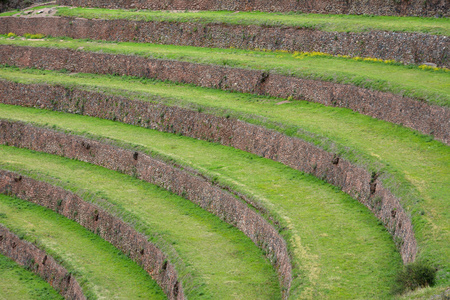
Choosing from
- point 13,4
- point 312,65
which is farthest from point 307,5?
point 13,4

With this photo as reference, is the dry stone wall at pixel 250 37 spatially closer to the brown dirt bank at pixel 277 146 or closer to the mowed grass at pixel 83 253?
the brown dirt bank at pixel 277 146

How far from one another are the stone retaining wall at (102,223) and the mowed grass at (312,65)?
11.4m

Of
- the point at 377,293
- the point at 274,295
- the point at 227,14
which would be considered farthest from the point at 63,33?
the point at 377,293

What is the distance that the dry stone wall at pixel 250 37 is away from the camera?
2955 centimetres

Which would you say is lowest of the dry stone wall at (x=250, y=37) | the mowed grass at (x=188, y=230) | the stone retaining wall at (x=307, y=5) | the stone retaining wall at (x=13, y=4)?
the mowed grass at (x=188, y=230)

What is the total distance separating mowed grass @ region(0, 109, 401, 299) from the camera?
16.0 m

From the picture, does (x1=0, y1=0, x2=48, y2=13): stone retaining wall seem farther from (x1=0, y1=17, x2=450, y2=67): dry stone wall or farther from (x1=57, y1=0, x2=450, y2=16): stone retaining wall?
(x1=0, y1=17, x2=450, y2=67): dry stone wall

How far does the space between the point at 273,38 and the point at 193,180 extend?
48.3 feet

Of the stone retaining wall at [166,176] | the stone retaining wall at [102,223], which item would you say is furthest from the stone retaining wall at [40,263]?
the stone retaining wall at [166,176]

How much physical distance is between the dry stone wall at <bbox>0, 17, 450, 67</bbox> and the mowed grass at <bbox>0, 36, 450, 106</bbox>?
79cm

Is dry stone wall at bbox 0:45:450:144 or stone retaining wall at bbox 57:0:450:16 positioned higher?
stone retaining wall at bbox 57:0:450:16

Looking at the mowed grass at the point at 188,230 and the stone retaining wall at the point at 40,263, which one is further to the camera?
the stone retaining wall at the point at 40,263

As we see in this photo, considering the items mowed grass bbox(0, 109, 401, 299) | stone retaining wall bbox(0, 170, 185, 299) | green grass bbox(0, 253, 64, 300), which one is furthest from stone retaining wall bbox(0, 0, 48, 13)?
green grass bbox(0, 253, 64, 300)

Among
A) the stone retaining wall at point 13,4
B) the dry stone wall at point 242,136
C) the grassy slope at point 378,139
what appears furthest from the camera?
the stone retaining wall at point 13,4
